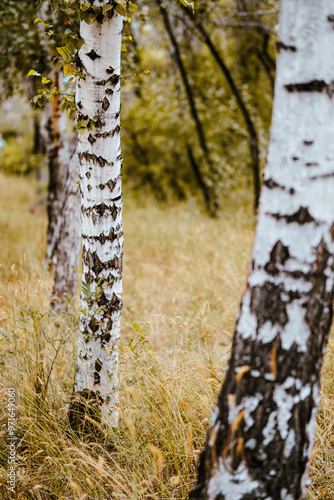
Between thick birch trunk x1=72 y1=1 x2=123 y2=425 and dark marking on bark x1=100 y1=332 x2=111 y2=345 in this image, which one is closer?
thick birch trunk x1=72 y1=1 x2=123 y2=425

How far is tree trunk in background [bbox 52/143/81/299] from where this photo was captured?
3699 mm

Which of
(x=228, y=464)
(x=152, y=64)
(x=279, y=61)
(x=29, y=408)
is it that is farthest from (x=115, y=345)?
(x=152, y=64)

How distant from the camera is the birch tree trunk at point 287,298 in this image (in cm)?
113

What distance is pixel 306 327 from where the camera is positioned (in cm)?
121

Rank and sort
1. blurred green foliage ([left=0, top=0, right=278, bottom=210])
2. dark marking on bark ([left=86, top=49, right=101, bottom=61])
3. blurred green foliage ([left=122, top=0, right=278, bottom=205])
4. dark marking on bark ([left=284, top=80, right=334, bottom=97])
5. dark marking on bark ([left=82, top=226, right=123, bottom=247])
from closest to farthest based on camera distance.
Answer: dark marking on bark ([left=284, top=80, right=334, bottom=97])
dark marking on bark ([left=86, top=49, right=101, bottom=61])
dark marking on bark ([left=82, top=226, right=123, bottom=247])
blurred green foliage ([left=0, top=0, right=278, bottom=210])
blurred green foliage ([left=122, top=0, right=278, bottom=205])

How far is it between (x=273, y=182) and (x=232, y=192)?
797 centimetres

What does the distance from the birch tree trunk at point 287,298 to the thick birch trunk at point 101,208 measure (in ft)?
2.40

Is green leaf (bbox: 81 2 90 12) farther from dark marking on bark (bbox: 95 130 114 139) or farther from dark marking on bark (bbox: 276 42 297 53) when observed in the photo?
dark marking on bark (bbox: 276 42 297 53)

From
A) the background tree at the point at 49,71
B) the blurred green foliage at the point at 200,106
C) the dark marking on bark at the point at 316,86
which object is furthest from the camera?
the blurred green foliage at the point at 200,106

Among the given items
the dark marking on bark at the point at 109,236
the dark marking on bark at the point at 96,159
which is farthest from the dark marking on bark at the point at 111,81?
the dark marking on bark at the point at 109,236

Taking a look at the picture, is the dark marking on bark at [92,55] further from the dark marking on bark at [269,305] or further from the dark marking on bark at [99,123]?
the dark marking on bark at [269,305]

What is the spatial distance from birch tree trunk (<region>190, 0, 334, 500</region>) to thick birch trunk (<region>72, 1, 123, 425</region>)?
0.73m

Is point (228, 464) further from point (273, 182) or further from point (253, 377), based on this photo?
point (273, 182)

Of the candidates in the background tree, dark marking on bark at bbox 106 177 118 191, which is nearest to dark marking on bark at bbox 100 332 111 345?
dark marking on bark at bbox 106 177 118 191
